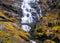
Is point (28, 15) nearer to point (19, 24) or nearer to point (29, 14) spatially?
point (29, 14)

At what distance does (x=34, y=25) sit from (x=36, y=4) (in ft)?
40.7

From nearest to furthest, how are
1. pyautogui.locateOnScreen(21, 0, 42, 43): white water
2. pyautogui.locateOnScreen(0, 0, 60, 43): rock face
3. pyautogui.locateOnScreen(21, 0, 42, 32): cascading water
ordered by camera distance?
pyautogui.locateOnScreen(0, 0, 60, 43): rock face
pyautogui.locateOnScreen(21, 0, 42, 32): cascading water
pyautogui.locateOnScreen(21, 0, 42, 43): white water

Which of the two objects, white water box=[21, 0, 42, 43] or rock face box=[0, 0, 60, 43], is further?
white water box=[21, 0, 42, 43]

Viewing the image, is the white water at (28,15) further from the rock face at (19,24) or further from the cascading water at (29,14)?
the rock face at (19,24)

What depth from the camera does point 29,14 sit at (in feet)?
277

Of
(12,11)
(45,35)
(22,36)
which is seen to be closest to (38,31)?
(45,35)

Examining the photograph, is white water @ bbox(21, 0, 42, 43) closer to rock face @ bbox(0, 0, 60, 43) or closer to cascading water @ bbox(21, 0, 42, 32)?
cascading water @ bbox(21, 0, 42, 32)

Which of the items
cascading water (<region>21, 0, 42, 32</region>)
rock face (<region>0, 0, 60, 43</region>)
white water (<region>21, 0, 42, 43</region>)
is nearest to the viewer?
rock face (<region>0, 0, 60, 43</region>)

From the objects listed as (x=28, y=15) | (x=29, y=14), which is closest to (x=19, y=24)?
(x=28, y=15)

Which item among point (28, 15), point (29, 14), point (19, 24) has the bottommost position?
point (19, 24)

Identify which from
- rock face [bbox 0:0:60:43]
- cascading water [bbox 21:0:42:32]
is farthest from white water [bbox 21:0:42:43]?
rock face [bbox 0:0:60:43]

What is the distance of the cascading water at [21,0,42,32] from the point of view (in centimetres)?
7861

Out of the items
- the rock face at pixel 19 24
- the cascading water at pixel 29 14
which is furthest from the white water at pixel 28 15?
the rock face at pixel 19 24

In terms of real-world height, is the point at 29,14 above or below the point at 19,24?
above
